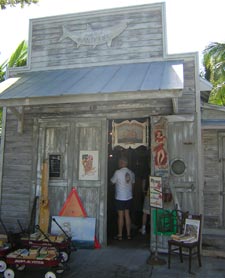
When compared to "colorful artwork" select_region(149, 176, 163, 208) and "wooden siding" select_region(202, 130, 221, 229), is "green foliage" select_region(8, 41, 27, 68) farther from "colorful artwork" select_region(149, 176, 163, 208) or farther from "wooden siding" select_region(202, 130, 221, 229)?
"colorful artwork" select_region(149, 176, 163, 208)

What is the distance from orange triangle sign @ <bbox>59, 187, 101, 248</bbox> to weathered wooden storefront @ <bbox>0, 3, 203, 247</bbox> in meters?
0.10

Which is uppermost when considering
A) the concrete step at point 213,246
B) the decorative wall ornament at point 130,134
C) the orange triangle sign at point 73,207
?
the decorative wall ornament at point 130,134

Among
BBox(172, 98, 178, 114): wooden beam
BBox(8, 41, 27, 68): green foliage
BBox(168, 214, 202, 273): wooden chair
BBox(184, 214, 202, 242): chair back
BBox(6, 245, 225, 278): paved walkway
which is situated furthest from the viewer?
BBox(8, 41, 27, 68): green foliage

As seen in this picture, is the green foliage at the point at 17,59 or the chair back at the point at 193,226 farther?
the green foliage at the point at 17,59

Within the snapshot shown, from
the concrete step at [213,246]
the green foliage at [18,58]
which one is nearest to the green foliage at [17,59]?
the green foliage at [18,58]

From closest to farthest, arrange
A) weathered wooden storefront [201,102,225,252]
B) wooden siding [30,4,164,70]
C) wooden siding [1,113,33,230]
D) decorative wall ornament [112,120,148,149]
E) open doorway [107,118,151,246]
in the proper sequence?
decorative wall ornament [112,120,148,149] < wooden siding [30,4,164,70] < wooden siding [1,113,33,230] < weathered wooden storefront [201,102,225,252] < open doorway [107,118,151,246]

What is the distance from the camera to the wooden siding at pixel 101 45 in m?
7.04

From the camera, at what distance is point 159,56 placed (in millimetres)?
6918

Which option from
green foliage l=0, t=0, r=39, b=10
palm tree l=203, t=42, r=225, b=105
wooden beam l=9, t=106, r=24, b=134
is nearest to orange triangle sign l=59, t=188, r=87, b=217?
wooden beam l=9, t=106, r=24, b=134

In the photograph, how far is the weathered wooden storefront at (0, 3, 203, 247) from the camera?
247 inches

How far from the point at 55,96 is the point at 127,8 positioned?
115 inches

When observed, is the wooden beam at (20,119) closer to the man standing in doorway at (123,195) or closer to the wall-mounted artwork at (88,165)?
the wall-mounted artwork at (88,165)

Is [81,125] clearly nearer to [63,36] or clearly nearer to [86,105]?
[86,105]

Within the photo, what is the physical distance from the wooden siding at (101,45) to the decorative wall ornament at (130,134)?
4.51 feet
